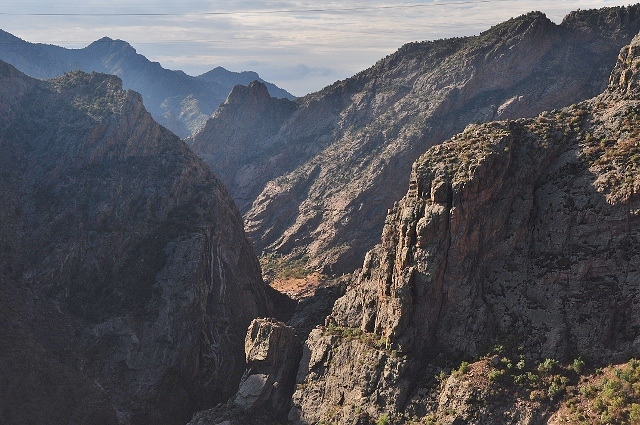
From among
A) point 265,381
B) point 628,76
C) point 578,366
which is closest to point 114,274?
point 265,381

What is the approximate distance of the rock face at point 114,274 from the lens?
2125 inches

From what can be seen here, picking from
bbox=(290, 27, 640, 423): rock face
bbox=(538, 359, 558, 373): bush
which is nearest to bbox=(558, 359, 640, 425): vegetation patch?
bbox=(290, 27, 640, 423): rock face

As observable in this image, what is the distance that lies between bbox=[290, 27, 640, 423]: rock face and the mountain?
51.2 metres

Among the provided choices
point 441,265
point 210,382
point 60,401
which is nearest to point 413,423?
point 441,265

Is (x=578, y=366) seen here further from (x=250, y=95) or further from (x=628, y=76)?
(x=250, y=95)

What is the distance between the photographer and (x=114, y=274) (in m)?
64.8

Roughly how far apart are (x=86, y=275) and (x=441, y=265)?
44.7 meters

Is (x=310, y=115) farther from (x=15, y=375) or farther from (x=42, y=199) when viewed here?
(x=15, y=375)

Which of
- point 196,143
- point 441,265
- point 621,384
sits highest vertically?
point 196,143

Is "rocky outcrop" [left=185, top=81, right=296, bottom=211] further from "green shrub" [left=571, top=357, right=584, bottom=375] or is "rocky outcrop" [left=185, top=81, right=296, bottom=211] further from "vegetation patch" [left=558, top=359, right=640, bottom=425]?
"vegetation patch" [left=558, top=359, right=640, bottom=425]

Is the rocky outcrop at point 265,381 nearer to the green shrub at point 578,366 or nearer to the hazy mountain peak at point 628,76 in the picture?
the green shrub at point 578,366

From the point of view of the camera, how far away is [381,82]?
396 ft

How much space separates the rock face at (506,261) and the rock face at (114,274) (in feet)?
74.3

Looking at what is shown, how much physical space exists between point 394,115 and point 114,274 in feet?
208
